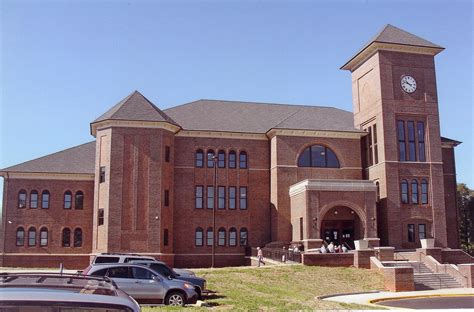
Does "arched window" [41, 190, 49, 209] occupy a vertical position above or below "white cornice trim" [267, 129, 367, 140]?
below

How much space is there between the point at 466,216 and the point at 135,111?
5276 cm

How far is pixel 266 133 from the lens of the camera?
1805 inches

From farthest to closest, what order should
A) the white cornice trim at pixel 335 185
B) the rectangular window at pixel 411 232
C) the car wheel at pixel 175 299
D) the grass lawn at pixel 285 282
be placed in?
1. the rectangular window at pixel 411 232
2. the white cornice trim at pixel 335 185
3. the grass lawn at pixel 285 282
4. the car wheel at pixel 175 299

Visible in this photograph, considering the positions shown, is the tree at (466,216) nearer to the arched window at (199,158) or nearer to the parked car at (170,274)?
the arched window at (199,158)

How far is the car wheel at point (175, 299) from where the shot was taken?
18500mm

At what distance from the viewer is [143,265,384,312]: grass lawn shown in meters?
23.0

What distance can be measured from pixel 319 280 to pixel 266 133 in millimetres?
17605

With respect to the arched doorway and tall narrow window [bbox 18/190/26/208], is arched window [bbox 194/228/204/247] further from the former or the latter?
tall narrow window [bbox 18/190/26/208]

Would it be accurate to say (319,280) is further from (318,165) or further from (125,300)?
(125,300)

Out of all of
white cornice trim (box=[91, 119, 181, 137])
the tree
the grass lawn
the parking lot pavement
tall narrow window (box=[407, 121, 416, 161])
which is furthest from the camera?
the tree

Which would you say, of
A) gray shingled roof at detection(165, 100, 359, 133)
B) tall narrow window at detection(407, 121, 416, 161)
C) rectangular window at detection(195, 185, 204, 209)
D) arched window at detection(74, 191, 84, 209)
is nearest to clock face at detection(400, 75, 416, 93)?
tall narrow window at detection(407, 121, 416, 161)

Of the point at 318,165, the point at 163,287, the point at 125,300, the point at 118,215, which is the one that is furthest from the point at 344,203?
the point at 125,300

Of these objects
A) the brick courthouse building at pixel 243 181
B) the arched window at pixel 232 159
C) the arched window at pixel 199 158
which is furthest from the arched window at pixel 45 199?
the arched window at pixel 232 159

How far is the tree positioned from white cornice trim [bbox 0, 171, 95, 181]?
169ft
